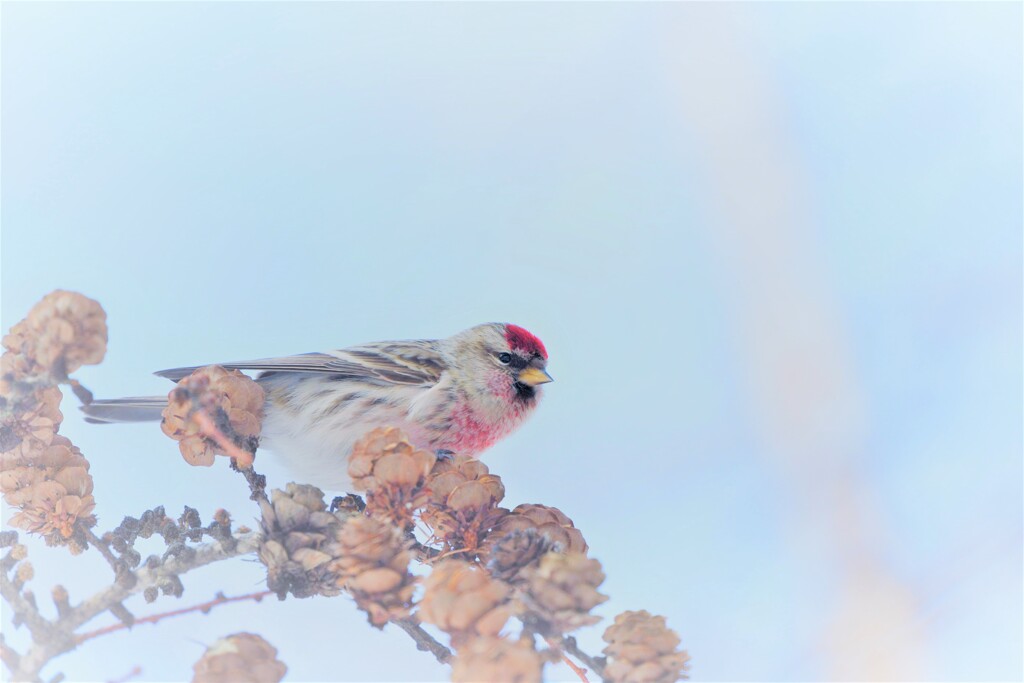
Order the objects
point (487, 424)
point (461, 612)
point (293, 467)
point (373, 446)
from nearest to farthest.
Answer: point (461, 612) → point (373, 446) → point (293, 467) → point (487, 424)

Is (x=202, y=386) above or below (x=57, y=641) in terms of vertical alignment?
above

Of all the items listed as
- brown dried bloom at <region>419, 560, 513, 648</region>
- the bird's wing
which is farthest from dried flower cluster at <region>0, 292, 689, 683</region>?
the bird's wing

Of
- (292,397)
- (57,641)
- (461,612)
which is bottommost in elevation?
(57,641)

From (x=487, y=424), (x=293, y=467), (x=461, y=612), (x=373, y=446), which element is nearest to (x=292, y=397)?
(x=293, y=467)

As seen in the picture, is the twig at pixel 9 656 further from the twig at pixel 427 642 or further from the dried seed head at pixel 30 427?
the twig at pixel 427 642

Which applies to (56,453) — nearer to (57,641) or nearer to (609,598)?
(57,641)
